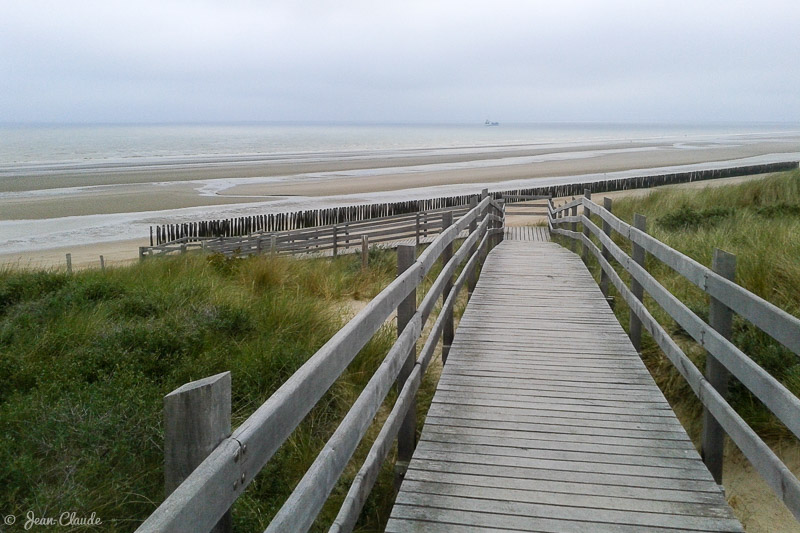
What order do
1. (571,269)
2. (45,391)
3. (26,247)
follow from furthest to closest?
(26,247) < (571,269) < (45,391)

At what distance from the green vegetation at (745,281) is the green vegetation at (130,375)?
2069mm

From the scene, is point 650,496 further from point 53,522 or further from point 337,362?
point 53,522

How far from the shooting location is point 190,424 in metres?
1.53

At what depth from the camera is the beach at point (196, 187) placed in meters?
25.0

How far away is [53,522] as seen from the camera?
129 inches

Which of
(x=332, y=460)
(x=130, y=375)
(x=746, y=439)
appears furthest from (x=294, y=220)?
(x=332, y=460)

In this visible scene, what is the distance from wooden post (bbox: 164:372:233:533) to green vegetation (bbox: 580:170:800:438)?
4.29 meters

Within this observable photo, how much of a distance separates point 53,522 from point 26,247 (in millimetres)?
22189

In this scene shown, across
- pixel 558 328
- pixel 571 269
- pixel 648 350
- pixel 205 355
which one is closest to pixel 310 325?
pixel 205 355

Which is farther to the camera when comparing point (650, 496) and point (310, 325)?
point (310, 325)

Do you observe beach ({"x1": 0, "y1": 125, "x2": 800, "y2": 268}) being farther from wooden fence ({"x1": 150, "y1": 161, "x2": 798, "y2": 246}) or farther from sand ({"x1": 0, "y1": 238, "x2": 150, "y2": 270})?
wooden fence ({"x1": 150, "y1": 161, "x2": 798, "y2": 246})

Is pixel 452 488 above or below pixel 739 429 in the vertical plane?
below

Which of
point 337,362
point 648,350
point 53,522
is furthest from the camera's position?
point 648,350

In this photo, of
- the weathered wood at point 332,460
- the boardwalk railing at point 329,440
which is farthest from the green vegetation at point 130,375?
the weathered wood at point 332,460
